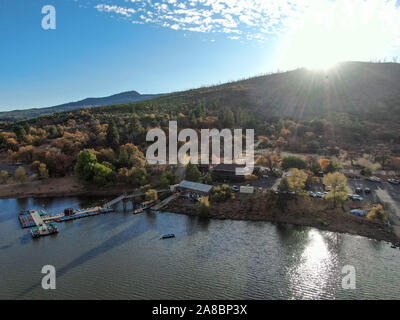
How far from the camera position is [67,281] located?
1538 centimetres

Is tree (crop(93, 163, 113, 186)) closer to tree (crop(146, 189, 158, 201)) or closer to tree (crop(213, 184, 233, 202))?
tree (crop(146, 189, 158, 201))

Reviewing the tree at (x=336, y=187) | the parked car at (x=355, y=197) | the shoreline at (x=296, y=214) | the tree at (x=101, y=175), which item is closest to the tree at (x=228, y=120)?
the tree at (x=101, y=175)

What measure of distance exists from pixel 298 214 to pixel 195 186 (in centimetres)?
1049

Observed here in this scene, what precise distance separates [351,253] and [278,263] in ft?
16.7

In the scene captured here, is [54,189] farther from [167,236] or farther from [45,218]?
[167,236]

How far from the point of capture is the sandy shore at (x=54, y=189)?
103 ft

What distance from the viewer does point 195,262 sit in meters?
16.7

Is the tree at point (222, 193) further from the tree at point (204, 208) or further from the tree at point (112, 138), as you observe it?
the tree at point (112, 138)

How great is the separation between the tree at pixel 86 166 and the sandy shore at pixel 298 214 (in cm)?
1332

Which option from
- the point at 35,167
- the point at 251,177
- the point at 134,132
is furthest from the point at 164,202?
the point at 134,132

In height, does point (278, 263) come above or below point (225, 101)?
below

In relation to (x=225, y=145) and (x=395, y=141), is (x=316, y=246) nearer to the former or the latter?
(x=225, y=145)
